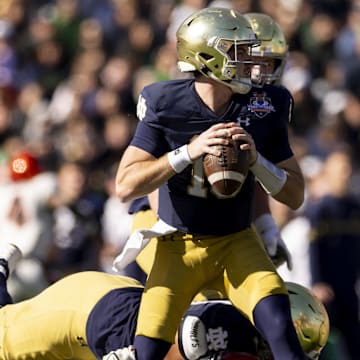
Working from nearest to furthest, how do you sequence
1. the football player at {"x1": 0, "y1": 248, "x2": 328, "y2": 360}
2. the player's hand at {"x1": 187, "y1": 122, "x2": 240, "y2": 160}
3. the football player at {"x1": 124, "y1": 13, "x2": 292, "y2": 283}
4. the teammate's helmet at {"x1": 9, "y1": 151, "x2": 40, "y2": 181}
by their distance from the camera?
the player's hand at {"x1": 187, "y1": 122, "x2": 240, "y2": 160}
the football player at {"x1": 0, "y1": 248, "x2": 328, "y2": 360}
the football player at {"x1": 124, "y1": 13, "x2": 292, "y2": 283}
the teammate's helmet at {"x1": 9, "y1": 151, "x2": 40, "y2": 181}

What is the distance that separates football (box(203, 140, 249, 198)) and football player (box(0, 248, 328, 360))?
1.91 ft

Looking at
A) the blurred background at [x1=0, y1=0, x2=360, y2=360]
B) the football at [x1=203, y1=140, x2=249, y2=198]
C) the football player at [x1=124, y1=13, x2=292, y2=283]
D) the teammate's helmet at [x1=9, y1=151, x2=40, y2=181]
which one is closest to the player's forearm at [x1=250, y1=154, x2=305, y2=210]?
the football at [x1=203, y1=140, x2=249, y2=198]

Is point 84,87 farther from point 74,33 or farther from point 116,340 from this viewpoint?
point 116,340

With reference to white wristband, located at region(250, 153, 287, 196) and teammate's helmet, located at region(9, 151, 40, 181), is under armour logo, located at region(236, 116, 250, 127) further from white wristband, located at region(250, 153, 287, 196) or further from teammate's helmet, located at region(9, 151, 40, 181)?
Answer: teammate's helmet, located at region(9, 151, 40, 181)

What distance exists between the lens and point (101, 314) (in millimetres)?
5477

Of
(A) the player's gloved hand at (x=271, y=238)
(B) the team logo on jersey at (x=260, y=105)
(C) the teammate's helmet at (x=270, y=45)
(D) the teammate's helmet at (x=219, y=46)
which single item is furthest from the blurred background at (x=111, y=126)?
(D) the teammate's helmet at (x=219, y=46)

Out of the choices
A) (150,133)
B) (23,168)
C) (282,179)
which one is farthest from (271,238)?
(23,168)

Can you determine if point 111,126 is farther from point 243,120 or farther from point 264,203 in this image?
point 243,120

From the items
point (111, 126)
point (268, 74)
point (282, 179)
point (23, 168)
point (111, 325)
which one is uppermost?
point (282, 179)

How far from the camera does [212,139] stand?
504 centimetres

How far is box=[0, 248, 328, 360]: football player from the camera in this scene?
211 inches

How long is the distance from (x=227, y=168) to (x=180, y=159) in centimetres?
20

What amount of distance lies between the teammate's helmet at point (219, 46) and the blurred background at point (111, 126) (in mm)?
2861

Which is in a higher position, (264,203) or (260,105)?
(260,105)
